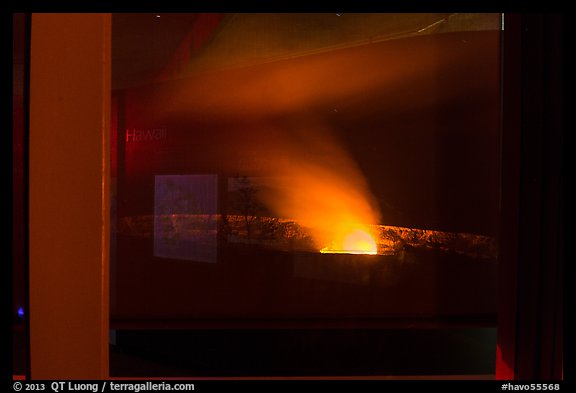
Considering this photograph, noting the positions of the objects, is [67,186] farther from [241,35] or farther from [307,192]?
[241,35]

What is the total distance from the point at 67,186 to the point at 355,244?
297 cm

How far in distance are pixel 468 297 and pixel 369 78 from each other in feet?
7.79

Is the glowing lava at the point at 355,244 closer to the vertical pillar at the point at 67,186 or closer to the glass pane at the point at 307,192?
the glass pane at the point at 307,192

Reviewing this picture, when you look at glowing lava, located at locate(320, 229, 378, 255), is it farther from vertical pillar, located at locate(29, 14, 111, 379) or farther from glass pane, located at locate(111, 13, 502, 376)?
vertical pillar, located at locate(29, 14, 111, 379)

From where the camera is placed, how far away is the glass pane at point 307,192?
176 inches

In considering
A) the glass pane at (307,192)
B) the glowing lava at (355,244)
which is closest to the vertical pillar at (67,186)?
the glass pane at (307,192)

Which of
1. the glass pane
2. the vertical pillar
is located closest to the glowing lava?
the glass pane

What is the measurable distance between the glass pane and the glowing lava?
1cm

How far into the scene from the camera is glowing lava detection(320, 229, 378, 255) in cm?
463

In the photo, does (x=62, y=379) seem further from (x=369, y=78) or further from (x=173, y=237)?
(x=369, y=78)

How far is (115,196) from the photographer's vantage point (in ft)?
16.0

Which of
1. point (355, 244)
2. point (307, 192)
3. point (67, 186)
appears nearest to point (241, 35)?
point (307, 192)
